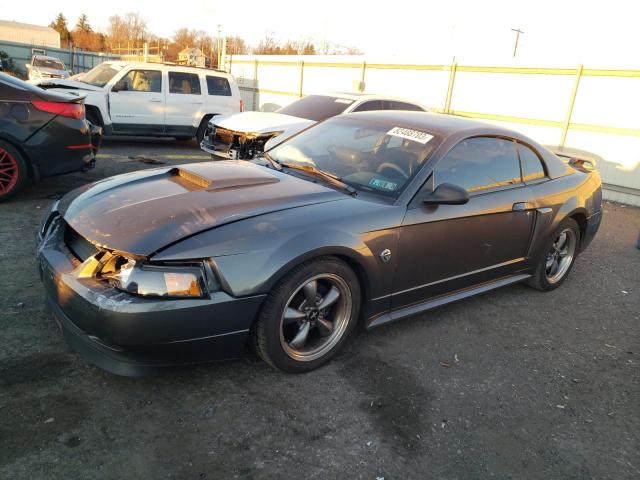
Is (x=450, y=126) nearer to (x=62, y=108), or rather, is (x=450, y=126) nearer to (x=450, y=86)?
(x=62, y=108)

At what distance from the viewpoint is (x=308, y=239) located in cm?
273

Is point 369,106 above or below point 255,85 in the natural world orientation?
above

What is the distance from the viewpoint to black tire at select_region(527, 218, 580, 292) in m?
4.45

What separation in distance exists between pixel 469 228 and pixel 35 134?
498 centimetres

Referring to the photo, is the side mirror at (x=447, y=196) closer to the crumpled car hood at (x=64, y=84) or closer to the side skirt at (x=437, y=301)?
the side skirt at (x=437, y=301)

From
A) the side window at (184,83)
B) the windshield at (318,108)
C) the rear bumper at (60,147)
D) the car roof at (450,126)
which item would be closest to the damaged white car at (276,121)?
the windshield at (318,108)

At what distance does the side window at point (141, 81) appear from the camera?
410 inches

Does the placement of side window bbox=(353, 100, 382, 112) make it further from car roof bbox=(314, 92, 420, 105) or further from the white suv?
the white suv

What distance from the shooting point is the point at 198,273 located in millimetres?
2473

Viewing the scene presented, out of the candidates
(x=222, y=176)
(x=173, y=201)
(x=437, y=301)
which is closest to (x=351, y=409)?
(x=437, y=301)

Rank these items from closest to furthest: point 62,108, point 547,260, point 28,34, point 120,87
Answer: point 547,260 < point 62,108 < point 120,87 < point 28,34

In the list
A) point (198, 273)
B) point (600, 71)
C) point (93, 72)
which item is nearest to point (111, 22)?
point (93, 72)

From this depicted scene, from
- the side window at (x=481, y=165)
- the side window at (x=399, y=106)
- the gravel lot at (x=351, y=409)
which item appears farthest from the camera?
the side window at (x=399, y=106)

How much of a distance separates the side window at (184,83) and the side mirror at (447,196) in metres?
9.21
